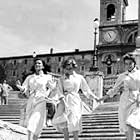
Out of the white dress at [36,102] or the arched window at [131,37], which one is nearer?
the white dress at [36,102]

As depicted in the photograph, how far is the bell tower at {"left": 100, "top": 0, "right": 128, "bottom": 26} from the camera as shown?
78.9m

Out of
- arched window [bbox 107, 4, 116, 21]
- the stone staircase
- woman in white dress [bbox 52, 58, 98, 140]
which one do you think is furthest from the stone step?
arched window [bbox 107, 4, 116, 21]

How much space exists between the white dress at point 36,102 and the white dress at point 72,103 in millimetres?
466

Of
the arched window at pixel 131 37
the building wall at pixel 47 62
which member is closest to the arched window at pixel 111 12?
the arched window at pixel 131 37

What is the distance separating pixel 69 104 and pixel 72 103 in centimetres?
7

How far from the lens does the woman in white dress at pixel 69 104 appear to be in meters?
8.52

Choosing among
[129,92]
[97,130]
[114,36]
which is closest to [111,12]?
[114,36]

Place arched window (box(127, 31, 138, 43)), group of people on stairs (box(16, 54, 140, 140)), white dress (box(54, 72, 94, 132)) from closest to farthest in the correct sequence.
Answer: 1. group of people on stairs (box(16, 54, 140, 140))
2. white dress (box(54, 72, 94, 132))
3. arched window (box(127, 31, 138, 43))

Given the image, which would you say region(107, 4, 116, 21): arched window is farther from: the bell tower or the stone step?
the stone step

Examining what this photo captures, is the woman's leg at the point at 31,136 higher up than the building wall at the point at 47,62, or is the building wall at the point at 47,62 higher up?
the building wall at the point at 47,62

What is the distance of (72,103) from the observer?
A: 341 inches

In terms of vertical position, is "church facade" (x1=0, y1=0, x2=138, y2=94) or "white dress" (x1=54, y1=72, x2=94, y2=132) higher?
"church facade" (x1=0, y1=0, x2=138, y2=94)

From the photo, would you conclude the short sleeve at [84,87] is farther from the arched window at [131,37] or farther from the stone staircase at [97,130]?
the arched window at [131,37]

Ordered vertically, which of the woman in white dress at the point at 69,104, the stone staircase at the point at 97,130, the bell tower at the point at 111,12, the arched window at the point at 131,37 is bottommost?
the stone staircase at the point at 97,130
